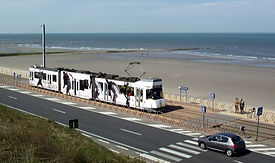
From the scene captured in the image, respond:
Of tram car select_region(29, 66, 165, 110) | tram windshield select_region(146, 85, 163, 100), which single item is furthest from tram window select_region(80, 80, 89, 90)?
tram windshield select_region(146, 85, 163, 100)

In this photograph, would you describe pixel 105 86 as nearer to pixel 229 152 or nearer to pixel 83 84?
pixel 83 84

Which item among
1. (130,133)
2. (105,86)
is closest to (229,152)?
(130,133)

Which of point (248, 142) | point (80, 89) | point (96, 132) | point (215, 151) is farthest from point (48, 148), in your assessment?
point (80, 89)

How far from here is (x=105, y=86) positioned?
32.8 m

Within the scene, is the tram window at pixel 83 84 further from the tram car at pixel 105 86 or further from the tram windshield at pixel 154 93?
the tram windshield at pixel 154 93

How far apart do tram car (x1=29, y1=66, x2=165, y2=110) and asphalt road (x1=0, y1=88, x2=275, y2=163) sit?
284 cm

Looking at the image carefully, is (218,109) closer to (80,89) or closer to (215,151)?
(215,151)

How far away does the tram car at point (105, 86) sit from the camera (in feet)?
95.4

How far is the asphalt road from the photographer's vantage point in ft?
61.7

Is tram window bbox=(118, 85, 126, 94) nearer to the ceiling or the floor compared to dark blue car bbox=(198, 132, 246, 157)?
nearer to the ceiling

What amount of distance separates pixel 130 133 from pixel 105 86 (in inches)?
396

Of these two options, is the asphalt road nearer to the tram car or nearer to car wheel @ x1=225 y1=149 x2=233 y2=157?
car wheel @ x1=225 y1=149 x2=233 y2=157

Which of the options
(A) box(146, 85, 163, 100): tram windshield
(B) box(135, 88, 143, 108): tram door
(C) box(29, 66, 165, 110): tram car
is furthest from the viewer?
(B) box(135, 88, 143, 108): tram door

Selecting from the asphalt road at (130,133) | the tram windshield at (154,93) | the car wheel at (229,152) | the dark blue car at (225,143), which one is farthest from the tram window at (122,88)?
the car wheel at (229,152)
